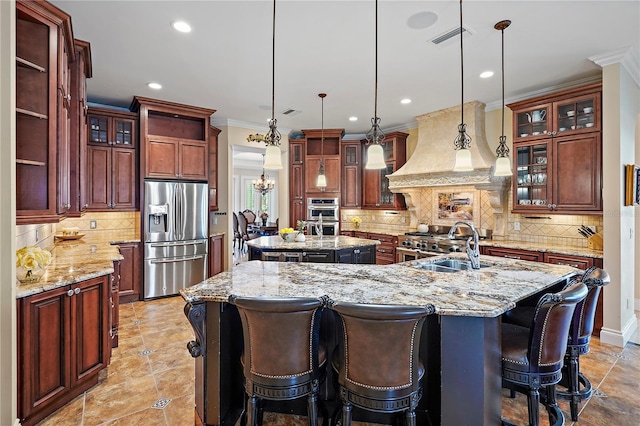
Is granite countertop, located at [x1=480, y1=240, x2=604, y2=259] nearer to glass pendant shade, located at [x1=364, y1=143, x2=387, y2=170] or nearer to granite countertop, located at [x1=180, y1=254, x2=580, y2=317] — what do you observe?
granite countertop, located at [x1=180, y1=254, x2=580, y2=317]

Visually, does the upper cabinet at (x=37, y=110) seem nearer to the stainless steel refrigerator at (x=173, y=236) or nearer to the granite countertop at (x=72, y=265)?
the granite countertop at (x=72, y=265)

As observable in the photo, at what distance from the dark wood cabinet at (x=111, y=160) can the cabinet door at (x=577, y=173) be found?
5.77 metres

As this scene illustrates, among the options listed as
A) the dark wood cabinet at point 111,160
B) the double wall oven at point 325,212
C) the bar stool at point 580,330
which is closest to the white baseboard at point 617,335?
the bar stool at point 580,330

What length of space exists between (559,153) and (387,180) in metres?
3.04

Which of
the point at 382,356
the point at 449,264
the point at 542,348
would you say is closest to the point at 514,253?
the point at 449,264

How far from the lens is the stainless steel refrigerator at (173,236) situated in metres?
4.93

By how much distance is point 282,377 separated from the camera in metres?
1.69

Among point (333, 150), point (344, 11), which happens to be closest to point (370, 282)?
point (344, 11)

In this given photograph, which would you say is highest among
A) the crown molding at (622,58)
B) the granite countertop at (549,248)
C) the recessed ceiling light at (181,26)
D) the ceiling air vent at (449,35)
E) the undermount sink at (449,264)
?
the recessed ceiling light at (181,26)

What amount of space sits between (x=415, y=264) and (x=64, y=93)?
324cm

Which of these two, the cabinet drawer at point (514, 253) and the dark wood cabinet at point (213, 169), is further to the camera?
the dark wood cabinet at point (213, 169)

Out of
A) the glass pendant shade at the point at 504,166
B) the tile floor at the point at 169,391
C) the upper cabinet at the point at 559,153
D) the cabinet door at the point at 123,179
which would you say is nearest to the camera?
the tile floor at the point at 169,391

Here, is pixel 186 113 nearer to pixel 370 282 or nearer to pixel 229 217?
pixel 229 217

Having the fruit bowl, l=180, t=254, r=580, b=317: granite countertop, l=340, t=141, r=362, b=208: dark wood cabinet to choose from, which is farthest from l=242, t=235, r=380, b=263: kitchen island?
l=340, t=141, r=362, b=208: dark wood cabinet
